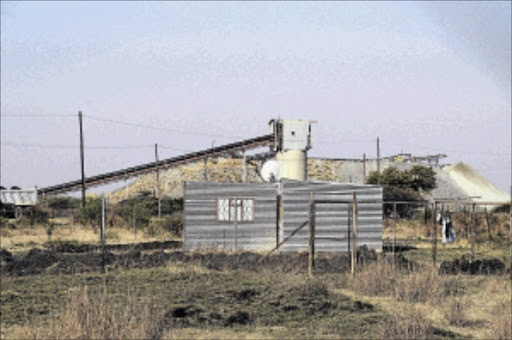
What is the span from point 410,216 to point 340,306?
1537 inches

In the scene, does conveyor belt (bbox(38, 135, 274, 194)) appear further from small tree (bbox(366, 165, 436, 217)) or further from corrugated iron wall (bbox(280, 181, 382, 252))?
corrugated iron wall (bbox(280, 181, 382, 252))

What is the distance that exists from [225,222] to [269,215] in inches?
72.8

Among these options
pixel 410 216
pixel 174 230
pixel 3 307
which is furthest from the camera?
pixel 410 216

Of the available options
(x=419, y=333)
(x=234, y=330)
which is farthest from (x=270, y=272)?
(x=419, y=333)

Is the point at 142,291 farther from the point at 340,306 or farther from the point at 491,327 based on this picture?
the point at 491,327

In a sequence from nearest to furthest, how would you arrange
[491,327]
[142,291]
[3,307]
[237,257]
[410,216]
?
[491,327], [3,307], [142,291], [237,257], [410,216]

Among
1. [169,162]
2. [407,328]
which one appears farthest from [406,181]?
[407,328]

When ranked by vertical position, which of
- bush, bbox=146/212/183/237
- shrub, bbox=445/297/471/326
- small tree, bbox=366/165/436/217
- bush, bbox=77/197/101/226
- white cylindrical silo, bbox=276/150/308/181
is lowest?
shrub, bbox=445/297/471/326

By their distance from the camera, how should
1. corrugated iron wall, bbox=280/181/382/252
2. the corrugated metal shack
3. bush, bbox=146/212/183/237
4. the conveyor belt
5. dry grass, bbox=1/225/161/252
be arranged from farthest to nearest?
the conveyor belt, bush, bbox=146/212/183/237, dry grass, bbox=1/225/161/252, corrugated iron wall, bbox=280/181/382/252, the corrugated metal shack

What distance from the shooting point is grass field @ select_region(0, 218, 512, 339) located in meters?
10.8

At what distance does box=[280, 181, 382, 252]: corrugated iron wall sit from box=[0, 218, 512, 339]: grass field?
693 centimetres

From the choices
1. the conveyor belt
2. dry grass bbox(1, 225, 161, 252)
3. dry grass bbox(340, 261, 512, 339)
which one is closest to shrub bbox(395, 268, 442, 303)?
dry grass bbox(340, 261, 512, 339)

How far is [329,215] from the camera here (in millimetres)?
29234

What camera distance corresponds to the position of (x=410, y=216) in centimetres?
5269
